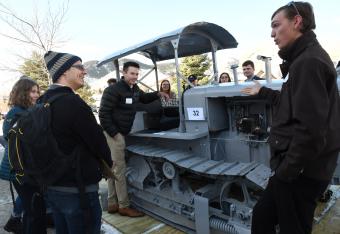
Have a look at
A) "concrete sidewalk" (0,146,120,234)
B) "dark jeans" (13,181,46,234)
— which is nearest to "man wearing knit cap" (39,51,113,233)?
"dark jeans" (13,181,46,234)

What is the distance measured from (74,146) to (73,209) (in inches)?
19.1

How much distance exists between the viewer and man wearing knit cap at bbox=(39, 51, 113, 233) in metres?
2.34

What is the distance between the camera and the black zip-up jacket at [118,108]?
457cm

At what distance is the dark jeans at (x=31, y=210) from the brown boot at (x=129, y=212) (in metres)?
1.39

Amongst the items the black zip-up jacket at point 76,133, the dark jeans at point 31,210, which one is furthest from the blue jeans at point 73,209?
the dark jeans at point 31,210

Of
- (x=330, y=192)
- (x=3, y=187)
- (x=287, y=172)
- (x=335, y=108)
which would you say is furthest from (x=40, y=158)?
(x=3, y=187)

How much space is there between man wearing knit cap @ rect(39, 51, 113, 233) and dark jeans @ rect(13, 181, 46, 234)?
102 centimetres

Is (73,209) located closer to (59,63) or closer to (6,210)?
(59,63)

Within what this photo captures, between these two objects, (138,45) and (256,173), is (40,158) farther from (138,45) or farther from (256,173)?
(138,45)

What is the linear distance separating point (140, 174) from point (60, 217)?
7.69 ft

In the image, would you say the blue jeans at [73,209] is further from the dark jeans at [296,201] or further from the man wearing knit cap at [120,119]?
the man wearing knit cap at [120,119]

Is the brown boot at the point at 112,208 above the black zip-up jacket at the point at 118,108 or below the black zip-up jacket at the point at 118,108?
below

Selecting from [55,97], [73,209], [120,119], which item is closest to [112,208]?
[120,119]

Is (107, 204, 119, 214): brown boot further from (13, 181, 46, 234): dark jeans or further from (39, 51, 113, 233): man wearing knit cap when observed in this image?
(39, 51, 113, 233): man wearing knit cap
